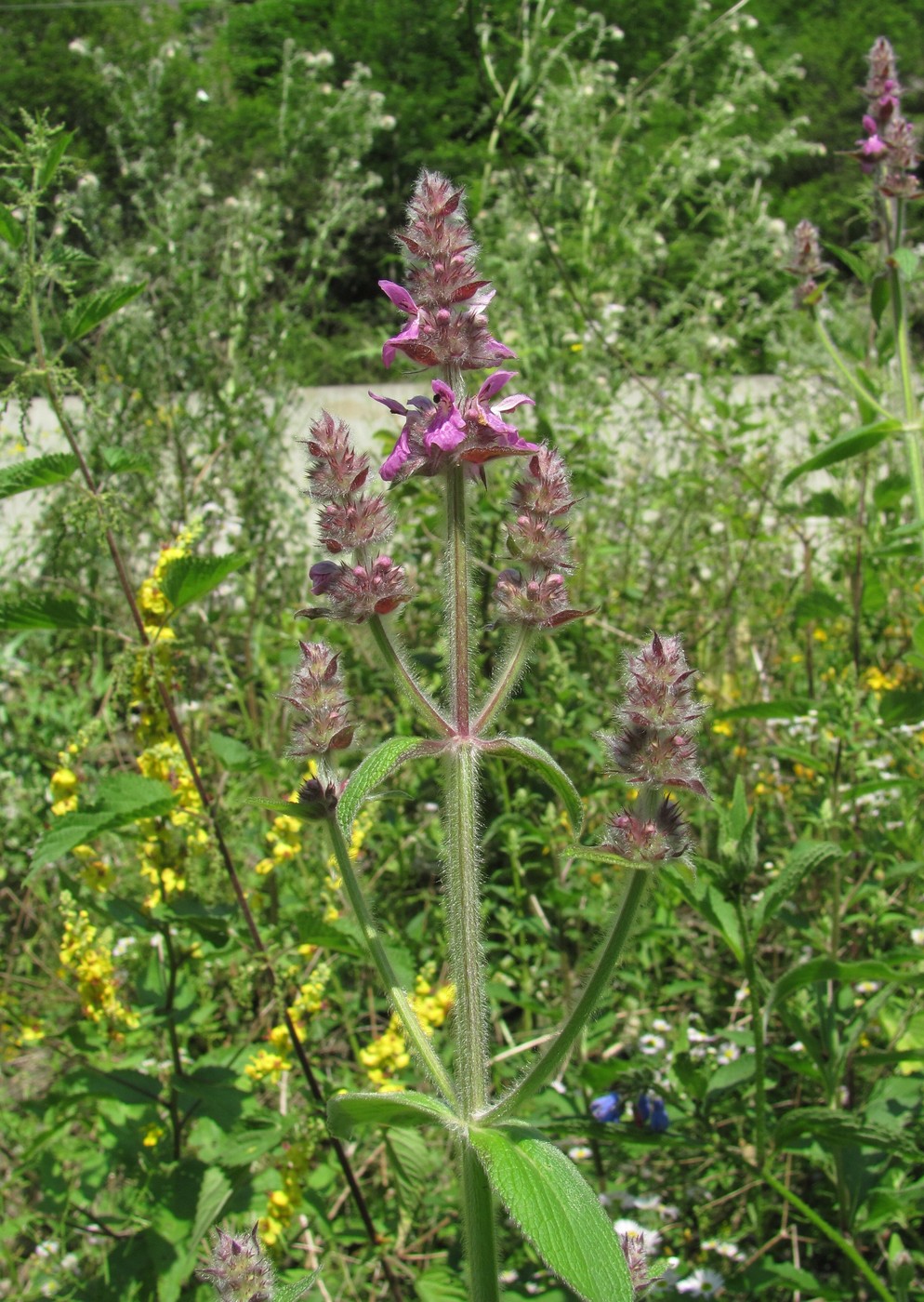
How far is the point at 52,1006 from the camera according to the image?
3064mm

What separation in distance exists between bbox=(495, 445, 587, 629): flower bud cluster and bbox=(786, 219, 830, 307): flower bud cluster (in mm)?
1795

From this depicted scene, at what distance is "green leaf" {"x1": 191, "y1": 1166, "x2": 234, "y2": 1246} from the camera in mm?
1794

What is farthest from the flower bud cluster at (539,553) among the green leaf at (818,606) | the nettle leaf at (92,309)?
the green leaf at (818,606)

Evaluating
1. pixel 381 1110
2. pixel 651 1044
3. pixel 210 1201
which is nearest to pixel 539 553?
pixel 381 1110

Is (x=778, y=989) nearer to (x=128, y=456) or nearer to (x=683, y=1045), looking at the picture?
(x=683, y=1045)

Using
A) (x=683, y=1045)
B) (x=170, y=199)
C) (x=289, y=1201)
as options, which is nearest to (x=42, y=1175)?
(x=289, y=1201)

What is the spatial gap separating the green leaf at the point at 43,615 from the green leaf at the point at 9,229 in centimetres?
64

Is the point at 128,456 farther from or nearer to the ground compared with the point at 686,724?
farther from the ground

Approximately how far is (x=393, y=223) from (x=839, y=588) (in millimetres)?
18045

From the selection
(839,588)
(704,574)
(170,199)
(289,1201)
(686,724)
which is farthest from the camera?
(170,199)

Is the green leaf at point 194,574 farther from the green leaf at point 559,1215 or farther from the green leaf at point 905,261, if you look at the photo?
the green leaf at point 905,261

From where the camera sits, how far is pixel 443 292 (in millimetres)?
1170

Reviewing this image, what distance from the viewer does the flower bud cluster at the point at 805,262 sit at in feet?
8.82

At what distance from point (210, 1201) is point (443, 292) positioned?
1.60 metres
